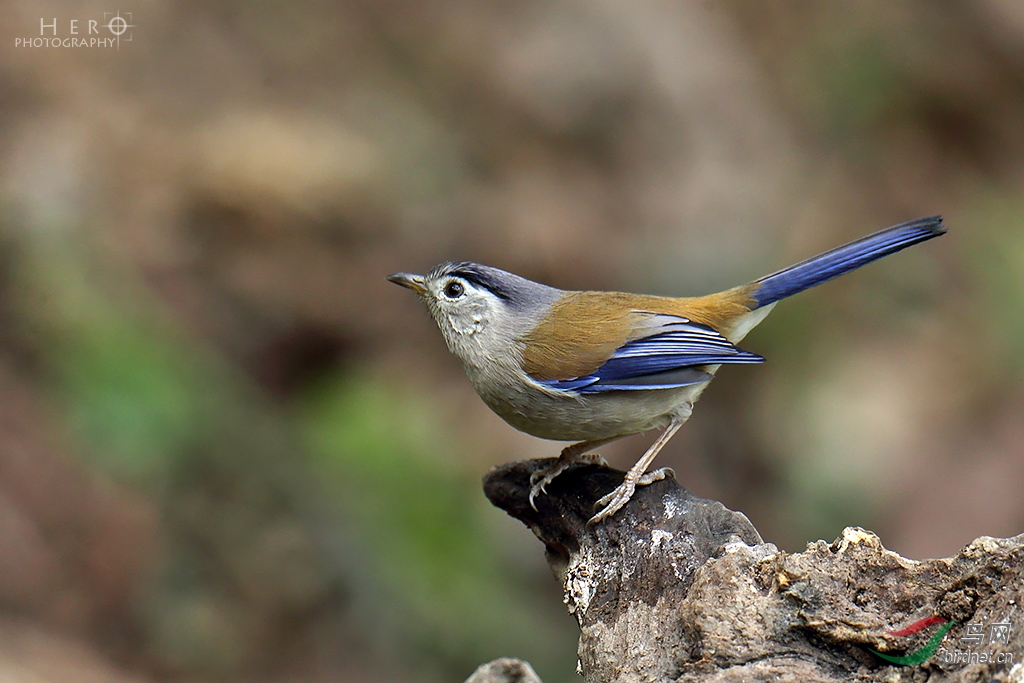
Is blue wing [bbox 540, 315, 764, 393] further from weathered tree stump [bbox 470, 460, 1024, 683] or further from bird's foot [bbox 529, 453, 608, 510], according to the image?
weathered tree stump [bbox 470, 460, 1024, 683]

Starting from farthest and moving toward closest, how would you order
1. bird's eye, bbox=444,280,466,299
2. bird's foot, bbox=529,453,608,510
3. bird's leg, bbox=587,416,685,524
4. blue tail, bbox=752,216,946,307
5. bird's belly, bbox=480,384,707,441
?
bird's eye, bbox=444,280,466,299 → blue tail, bbox=752,216,946,307 → bird's belly, bbox=480,384,707,441 → bird's foot, bbox=529,453,608,510 → bird's leg, bbox=587,416,685,524

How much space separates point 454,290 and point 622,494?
5.29 feet

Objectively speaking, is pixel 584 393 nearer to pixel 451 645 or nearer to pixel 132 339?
pixel 451 645

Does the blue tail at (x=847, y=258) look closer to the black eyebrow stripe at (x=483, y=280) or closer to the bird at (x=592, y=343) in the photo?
the bird at (x=592, y=343)

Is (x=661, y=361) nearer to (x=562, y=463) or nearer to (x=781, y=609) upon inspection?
(x=562, y=463)

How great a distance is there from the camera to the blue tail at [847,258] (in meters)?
5.24

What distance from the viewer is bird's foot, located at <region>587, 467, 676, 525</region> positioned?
14.1 feet

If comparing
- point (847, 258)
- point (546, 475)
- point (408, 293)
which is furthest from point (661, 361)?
point (408, 293)

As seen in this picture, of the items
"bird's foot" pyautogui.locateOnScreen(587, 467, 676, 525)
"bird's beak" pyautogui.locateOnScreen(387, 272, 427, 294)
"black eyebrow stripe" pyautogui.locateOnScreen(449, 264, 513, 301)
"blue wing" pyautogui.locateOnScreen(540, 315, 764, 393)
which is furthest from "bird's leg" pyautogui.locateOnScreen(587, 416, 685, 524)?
"bird's beak" pyautogui.locateOnScreen(387, 272, 427, 294)

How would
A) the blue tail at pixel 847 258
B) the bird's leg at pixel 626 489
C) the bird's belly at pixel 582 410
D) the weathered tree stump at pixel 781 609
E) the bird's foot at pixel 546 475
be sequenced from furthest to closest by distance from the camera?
the blue tail at pixel 847 258 < the bird's belly at pixel 582 410 < the bird's foot at pixel 546 475 < the bird's leg at pixel 626 489 < the weathered tree stump at pixel 781 609

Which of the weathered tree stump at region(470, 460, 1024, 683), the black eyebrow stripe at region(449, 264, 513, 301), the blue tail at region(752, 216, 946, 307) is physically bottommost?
the weathered tree stump at region(470, 460, 1024, 683)

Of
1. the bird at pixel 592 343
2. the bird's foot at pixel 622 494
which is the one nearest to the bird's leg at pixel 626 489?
the bird's foot at pixel 622 494

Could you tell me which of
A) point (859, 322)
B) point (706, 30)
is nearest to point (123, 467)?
point (859, 322)

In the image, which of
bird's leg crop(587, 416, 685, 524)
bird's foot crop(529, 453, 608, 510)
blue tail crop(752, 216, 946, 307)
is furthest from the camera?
blue tail crop(752, 216, 946, 307)
